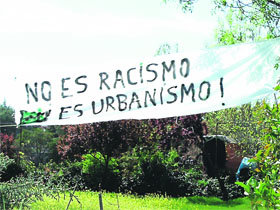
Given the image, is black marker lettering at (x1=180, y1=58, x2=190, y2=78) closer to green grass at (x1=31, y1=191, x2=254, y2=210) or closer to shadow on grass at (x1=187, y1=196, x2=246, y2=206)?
green grass at (x1=31, y1=191, x2=254, y2=210)

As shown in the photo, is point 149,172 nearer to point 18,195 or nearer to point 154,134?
point 154,134

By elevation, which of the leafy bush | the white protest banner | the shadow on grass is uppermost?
the white protest banner

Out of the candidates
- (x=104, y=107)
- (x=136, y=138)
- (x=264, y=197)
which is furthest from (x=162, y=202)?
(x=264, y=197)

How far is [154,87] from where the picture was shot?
3.99 meters

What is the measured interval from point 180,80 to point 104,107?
0.78m

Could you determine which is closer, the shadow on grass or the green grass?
the green grass

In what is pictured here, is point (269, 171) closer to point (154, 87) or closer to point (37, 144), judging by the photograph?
point (154, 87)

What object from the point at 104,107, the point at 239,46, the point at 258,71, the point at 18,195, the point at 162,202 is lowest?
the point at 162,202

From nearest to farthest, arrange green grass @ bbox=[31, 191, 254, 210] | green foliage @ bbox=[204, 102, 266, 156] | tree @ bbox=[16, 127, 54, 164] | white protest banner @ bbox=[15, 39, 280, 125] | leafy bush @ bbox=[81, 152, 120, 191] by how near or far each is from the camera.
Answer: white protest banner @ bbox=[15, 39, 280, 125] < green grass @ bbox=[31, 191, 254, 210] < green foliage @ bbox=[204, 102, 266, 156] < leafy bush @ bbox=[81, 152, 120, 191] < tree @ bbox=[16, 127, 54, 164]

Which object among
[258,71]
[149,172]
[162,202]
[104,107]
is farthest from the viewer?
[149,172]

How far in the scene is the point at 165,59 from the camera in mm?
3969

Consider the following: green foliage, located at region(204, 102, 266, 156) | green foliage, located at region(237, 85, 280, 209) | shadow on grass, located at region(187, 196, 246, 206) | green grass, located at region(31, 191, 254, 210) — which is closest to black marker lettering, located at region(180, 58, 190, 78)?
green foliage, located at region(237, 85, 280, 209)

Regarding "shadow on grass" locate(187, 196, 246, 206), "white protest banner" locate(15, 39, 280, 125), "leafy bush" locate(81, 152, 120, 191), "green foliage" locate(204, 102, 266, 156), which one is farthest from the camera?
"leafy bush" locate(81, 152, 120, 191)

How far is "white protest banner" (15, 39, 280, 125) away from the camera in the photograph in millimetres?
3791
